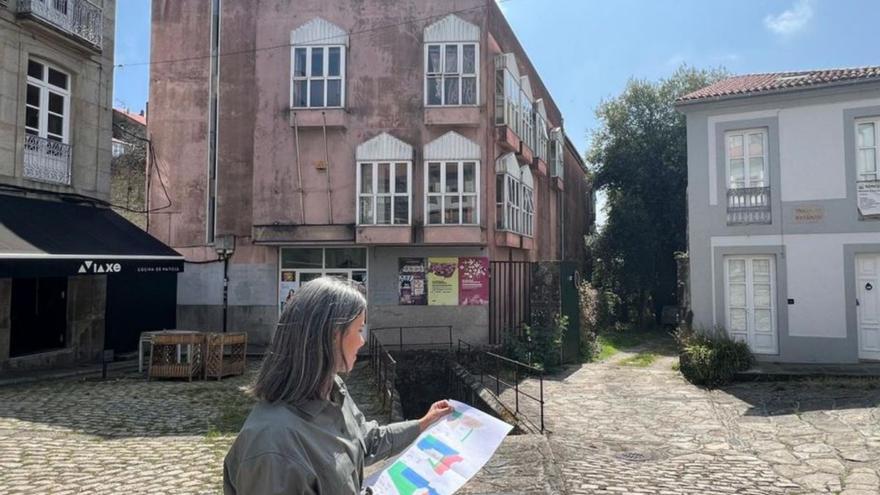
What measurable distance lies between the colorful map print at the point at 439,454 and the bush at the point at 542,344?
40.5ft

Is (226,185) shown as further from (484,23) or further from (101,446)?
(101,446)

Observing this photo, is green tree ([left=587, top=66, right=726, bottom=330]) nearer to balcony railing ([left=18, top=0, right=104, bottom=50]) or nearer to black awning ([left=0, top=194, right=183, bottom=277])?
black awning ([left=0, top=194, right=183, bottom=277])

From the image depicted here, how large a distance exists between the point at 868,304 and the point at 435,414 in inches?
557

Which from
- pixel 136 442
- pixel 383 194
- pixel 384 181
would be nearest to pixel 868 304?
pixel 383 194

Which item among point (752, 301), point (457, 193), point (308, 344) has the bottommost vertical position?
point (752, 301)

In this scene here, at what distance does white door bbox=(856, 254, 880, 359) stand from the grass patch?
4776mm

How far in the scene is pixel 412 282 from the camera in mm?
17109

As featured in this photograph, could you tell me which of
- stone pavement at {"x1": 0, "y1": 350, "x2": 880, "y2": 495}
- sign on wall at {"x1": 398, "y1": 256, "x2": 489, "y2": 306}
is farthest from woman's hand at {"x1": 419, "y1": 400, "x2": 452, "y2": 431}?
sign on wall at {"x1": 398, "y1": 256, "x2": 489, "y2": 306}

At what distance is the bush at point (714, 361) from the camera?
1221 centimetres

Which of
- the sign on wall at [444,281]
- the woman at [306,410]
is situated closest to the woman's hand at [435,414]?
the woman at [306,410]

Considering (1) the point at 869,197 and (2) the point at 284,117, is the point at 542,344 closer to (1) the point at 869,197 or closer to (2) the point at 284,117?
(1) the point at 869,197

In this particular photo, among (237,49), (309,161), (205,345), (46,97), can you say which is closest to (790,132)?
(309,161)

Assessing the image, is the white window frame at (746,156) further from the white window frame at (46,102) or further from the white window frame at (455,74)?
the white window frame at (46,102)

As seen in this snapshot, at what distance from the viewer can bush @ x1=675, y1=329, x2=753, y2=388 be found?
1221cm
